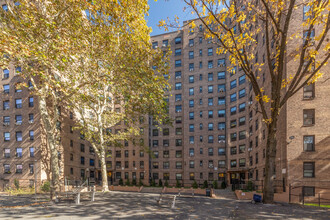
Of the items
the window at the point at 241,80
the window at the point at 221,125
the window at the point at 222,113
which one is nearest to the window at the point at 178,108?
the window at the point at 222,113

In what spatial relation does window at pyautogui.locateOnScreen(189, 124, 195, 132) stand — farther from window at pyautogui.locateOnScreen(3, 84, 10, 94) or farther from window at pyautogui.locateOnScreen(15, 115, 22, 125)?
window at pyautogui.locateOnScreen(3, 84, 10, 94)

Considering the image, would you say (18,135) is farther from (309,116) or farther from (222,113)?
(309,116)

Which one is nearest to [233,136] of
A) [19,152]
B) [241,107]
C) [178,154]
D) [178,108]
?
[241,107]

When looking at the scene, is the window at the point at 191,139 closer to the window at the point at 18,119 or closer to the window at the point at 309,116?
the window at the point at 309,116

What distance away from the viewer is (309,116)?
65.3ft

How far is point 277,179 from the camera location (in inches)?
840

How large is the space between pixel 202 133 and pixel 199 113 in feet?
14.5

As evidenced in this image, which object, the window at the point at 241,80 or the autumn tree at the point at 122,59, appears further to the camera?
the window at the point at 241,80

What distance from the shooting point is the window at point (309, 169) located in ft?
62.3

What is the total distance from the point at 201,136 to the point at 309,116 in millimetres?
23271

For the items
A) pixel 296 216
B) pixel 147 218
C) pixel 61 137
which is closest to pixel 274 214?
pixel 296 216

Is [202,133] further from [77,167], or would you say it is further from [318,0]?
[318,0]

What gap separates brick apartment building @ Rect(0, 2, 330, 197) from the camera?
64.2 ft

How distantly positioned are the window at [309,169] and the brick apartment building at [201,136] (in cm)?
2
